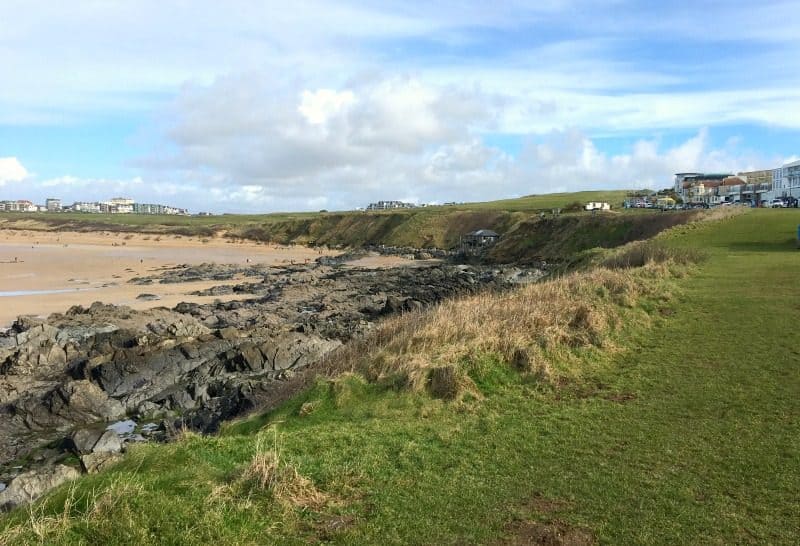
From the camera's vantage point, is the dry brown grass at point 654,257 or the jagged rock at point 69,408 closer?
the jagged rock at point 69,408

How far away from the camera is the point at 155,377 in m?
18.4

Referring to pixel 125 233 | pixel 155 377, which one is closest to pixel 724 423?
pixel 155 377

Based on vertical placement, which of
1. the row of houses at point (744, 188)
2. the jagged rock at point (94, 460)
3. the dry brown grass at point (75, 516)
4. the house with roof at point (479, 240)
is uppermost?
the row of houses at point (744, 188)

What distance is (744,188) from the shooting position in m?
113

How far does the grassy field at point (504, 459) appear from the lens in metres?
5.59

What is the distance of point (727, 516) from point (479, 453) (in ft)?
9.62

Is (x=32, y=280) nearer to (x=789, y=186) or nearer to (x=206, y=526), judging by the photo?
(x=206, y=526)

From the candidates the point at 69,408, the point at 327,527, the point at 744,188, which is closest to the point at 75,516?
the point at 327,527

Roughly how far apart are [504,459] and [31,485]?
317 inches

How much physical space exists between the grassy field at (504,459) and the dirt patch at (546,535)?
0.06 feet

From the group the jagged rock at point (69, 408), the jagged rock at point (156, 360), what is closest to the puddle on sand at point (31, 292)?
the jagged rock at point (156, 360)

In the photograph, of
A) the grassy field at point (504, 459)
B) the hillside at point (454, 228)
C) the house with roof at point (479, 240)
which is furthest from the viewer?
the house with roof at point (479, 240)

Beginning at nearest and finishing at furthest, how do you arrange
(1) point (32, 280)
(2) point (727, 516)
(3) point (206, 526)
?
(3) point (206, 526) → (2) point (727, 516) → (1) point (32, 280)

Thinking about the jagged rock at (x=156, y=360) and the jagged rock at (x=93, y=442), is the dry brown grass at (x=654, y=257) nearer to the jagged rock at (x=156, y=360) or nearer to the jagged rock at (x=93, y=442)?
the jagged rock at (x=156, y=360)
